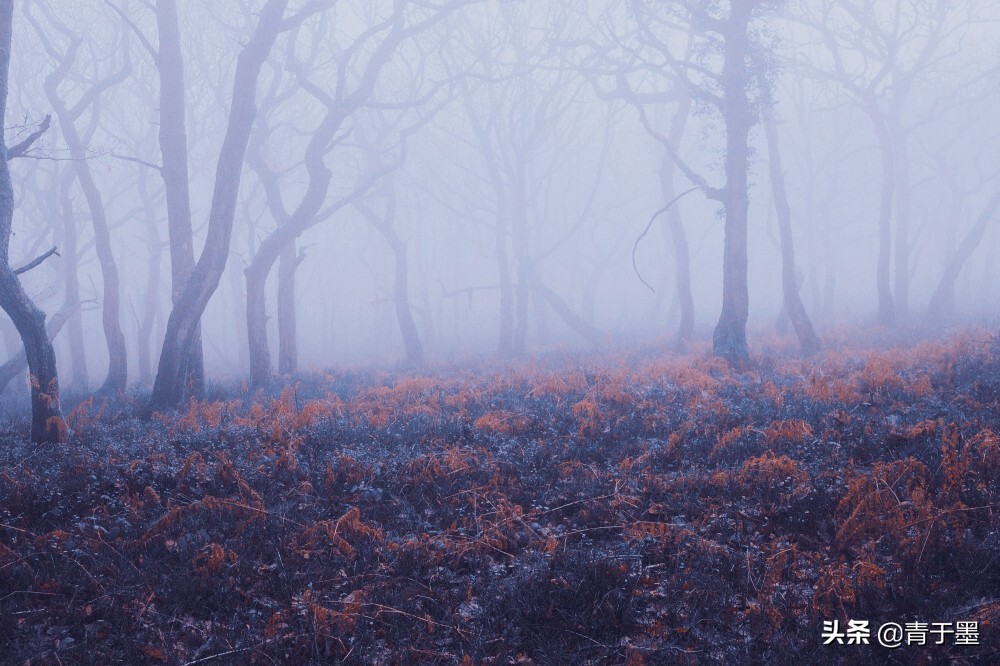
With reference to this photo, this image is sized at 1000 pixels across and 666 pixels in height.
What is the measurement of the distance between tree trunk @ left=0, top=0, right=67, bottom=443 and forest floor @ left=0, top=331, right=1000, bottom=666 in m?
0.37

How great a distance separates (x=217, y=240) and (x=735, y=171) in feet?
36.0

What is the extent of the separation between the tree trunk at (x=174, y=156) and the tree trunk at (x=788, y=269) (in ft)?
46.3

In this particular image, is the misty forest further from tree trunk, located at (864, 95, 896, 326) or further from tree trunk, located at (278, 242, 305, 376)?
tree trunk, located at (864, 95, 896, 326)

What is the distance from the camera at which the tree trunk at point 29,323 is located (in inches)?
317

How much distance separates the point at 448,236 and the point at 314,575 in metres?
40.0

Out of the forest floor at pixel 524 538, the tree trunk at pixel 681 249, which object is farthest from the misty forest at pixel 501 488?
the tree trunk at pixel 681 249

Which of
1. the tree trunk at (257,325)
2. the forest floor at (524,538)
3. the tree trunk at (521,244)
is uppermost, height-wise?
the tree trunk at (521,244)

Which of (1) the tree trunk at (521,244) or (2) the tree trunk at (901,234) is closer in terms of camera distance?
(2) the tree trunk at (901,234)

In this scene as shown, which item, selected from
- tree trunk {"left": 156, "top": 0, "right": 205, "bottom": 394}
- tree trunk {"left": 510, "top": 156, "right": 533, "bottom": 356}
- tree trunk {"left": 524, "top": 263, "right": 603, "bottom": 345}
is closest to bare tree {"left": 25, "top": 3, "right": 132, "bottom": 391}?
tree trunk {"left": 156, "top": 0, "right": 205, "bottom": 394}

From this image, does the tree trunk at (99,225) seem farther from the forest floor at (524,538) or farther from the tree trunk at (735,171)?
the tree trunk at (735,171)

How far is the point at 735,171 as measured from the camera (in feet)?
47.1

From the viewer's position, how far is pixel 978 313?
837 inches

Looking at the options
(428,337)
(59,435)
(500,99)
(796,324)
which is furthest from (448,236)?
(59,435)

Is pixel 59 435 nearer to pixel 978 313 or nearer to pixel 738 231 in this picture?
pixel 738 231
